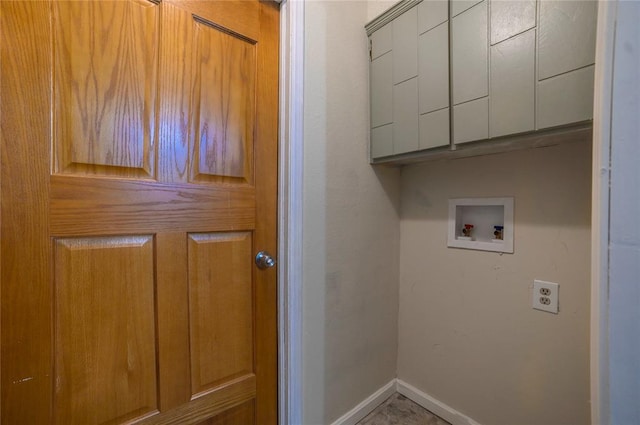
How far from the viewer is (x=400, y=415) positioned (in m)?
1.33

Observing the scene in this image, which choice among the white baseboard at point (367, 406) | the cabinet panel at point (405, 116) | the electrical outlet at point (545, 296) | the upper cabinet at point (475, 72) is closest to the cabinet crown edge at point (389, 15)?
the upper cabinet at point (475, 72)

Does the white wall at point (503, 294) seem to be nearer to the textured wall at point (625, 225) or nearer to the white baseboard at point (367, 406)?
the white baseboard at point (367, 406)

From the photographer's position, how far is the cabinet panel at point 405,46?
3.69 feet

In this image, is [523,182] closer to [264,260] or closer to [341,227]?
[341,227]

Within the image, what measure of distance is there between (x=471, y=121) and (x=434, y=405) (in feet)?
4.47

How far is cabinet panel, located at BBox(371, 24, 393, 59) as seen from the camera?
1.21m

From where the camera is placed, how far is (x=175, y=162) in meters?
0.81

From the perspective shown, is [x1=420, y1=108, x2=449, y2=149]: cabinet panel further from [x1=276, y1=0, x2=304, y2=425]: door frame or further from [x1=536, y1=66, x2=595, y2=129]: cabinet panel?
[x1=276, y1=0, x2=304, y2=425]: door frame

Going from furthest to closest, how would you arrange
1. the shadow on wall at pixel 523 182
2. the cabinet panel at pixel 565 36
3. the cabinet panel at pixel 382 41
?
the cabinet panel at pixel 382 41
the shadow on wall at pixel 523 182
the cabinet panel at pixel 565 36

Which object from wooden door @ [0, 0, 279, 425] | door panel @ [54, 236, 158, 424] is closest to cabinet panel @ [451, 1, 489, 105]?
wooden door @ [0, 0, 279, 425]

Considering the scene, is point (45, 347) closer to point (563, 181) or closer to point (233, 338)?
point (233, 338)

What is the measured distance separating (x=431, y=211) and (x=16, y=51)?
1523 millimetres

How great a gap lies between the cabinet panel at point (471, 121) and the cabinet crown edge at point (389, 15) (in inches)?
19.8

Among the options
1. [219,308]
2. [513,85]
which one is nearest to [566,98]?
[513,85]
